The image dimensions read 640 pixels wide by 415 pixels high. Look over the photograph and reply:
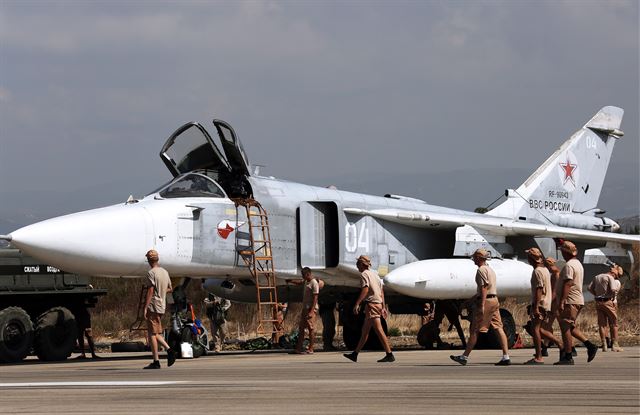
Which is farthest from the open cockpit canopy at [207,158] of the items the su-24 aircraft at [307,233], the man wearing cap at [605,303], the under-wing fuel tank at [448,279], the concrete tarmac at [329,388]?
the man wearing cap at [605,303]

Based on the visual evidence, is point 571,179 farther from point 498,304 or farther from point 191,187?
point 498,304

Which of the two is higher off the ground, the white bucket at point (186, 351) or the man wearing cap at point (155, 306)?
the man wearing cap at point (155, 306)

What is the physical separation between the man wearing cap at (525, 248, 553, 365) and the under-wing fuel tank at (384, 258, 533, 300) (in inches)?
189

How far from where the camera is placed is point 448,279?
19406 millimetres

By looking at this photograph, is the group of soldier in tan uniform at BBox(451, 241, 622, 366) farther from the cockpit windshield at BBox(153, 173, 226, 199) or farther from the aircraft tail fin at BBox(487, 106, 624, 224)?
the aircraft tail fin at BBox(487, 106, 624, 224)

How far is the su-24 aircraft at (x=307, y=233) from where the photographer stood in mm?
16156

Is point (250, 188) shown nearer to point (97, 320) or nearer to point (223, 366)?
point (223, 366)

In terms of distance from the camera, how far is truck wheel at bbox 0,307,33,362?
17.4 m

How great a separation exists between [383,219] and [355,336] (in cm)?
234

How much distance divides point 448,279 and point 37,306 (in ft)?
22.9

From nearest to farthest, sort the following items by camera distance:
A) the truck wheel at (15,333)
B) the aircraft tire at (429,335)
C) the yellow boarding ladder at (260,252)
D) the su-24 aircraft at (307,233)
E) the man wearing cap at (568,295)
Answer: the man wearing cap at (568,295)
the su-24 aircraft at (307,233)
the truck wheel at (15,333)
the yellow boarding ladder at (260,252)
the aircraft tire at (429,335)

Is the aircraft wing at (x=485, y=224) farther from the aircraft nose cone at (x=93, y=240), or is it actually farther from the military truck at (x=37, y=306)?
the military truck at (x=37, y=306)

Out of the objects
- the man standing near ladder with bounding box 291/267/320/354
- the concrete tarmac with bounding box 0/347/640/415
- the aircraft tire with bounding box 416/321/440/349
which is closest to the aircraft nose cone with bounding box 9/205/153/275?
the concrete tarmac with bounding box 0/347/640/415

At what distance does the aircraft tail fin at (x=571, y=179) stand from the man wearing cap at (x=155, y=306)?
442 inches
